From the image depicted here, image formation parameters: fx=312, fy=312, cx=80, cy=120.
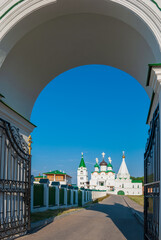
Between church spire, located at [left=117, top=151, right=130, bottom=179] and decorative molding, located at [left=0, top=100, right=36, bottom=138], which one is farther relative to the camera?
church spire, located at [left=117, top=151, right=130, bottom=179]

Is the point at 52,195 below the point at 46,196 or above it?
below

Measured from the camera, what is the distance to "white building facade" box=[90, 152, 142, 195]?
71750 mm

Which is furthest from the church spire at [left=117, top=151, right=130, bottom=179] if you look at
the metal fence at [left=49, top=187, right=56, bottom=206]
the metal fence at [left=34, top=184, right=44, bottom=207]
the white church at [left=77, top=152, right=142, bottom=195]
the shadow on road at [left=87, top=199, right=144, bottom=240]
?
the metal fence at [left=34, top=184, right=44, bottom=207]

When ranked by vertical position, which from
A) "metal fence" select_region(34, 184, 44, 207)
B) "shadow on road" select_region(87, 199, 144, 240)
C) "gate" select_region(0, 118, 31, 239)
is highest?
"gate" select_region(0, 118, 31, 239)

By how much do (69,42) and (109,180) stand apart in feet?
259

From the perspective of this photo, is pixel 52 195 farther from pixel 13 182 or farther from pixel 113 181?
pixel 113 181

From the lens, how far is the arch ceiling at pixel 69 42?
563cm

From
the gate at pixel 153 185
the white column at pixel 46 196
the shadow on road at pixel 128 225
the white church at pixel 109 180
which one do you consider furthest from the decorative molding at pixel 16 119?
the white church at pixel 109 180

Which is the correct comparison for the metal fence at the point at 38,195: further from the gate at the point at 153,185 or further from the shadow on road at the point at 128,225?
the gate at the point at 153,185

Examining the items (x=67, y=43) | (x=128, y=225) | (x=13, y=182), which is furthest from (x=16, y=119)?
(x=128, y=225)

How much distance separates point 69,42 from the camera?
23.8 ft

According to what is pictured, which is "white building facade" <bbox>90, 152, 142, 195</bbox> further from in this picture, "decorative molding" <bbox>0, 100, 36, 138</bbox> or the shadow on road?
"decorative molding" <bbox>0, 100, 36, 138</bbox>

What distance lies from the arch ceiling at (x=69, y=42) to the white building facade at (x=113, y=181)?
6607cm

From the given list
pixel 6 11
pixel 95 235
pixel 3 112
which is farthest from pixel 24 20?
pixel 95 235
